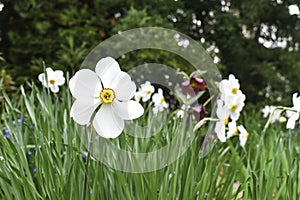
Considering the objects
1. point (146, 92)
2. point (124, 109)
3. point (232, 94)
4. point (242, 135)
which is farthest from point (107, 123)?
point (146, 92)

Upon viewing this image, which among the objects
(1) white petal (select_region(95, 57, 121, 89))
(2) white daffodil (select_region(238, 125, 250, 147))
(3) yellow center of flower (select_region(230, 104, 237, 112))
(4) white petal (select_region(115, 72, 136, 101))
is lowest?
(2) white daffodil (select_region(238, 125, 250, 147))

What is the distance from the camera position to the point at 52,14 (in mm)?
3643

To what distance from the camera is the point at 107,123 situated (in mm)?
781

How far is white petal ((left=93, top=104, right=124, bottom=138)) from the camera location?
772mm

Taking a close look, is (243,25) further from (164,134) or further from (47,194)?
(47,194)

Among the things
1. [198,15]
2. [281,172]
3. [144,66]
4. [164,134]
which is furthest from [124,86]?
[198,15]

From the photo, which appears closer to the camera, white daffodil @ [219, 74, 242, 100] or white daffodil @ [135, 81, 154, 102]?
white daffodil @ [219, 74, 242, 100]

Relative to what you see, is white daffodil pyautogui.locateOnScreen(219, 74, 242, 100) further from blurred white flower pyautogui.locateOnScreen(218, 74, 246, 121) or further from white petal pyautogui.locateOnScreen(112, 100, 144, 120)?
white petal pyautogui.locateOnScreen(112, 100, 144, 120)

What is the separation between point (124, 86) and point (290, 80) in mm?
3701

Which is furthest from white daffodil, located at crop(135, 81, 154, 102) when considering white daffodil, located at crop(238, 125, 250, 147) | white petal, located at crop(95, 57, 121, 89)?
white petal, located at crop(95, 57, 121, 89)

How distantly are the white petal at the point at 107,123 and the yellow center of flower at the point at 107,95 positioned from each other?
1 cm

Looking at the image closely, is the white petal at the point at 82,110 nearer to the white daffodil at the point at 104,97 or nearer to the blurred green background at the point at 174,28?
the white daffodil at the point at 104,97

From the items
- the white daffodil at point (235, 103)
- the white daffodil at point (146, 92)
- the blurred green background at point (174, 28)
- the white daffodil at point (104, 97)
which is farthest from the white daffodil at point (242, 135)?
the blurred green background at point (174, 28)

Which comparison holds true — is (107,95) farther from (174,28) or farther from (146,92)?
(174,28)
